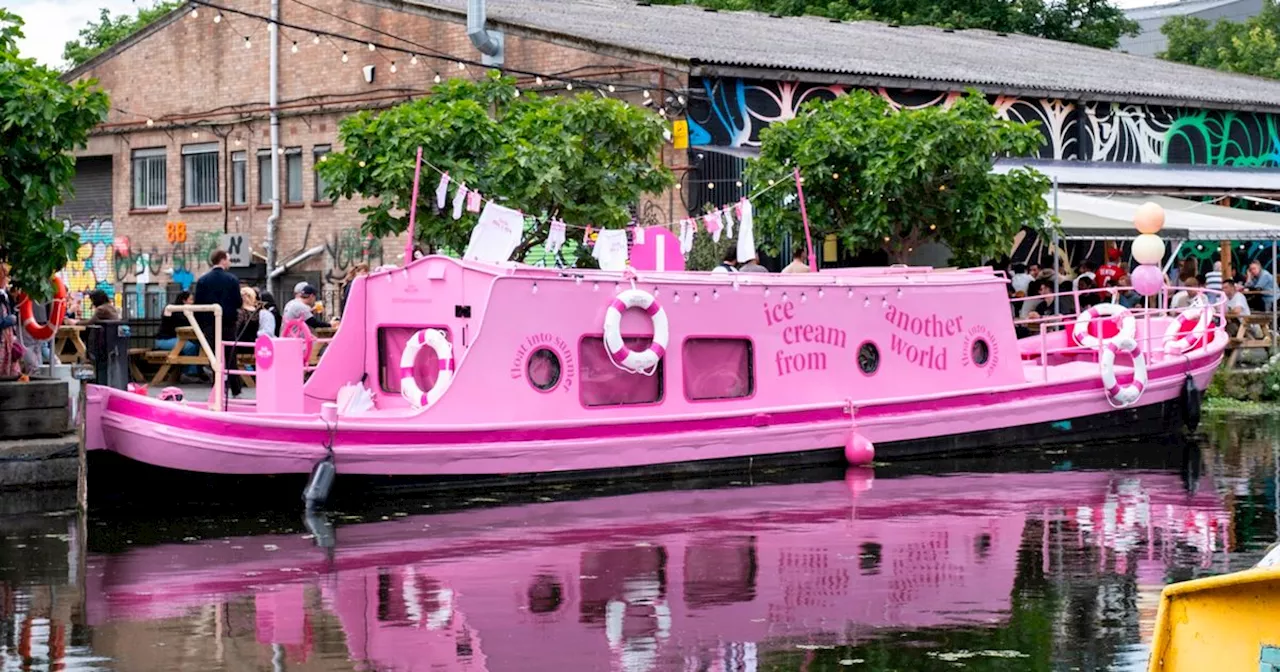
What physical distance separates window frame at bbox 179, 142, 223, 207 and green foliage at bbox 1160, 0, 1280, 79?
30688mm

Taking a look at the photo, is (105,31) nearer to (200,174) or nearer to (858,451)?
(200,174)

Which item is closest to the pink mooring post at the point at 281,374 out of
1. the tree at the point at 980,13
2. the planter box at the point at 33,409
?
the planter box at the point at 33,409

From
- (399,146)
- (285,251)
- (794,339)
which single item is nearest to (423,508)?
(794,339)

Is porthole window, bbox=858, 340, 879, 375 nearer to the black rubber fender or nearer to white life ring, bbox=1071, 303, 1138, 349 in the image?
white life ring, bbox=1071, 303, 1138, 349

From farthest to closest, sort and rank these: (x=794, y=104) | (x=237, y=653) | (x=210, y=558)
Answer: (x=794, y=104)
(x=210, y=558)
(x=237, y=653)

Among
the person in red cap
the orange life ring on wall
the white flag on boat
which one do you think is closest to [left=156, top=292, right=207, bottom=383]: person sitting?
the orange life ring on wall

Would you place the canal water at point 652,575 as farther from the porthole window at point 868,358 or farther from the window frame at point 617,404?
the porthole window at point 868,358

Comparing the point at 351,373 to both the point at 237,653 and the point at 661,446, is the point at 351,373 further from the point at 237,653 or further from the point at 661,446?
the point at 237,653

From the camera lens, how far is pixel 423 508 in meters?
15.8

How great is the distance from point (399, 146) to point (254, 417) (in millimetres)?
9050

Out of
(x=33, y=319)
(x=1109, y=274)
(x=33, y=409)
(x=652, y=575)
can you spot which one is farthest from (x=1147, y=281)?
(x=33, y=409)

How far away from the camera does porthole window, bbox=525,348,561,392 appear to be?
56.2ft

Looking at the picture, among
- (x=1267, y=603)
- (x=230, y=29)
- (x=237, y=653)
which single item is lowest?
(x=237, y=653)

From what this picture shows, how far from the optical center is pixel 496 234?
18422mm
